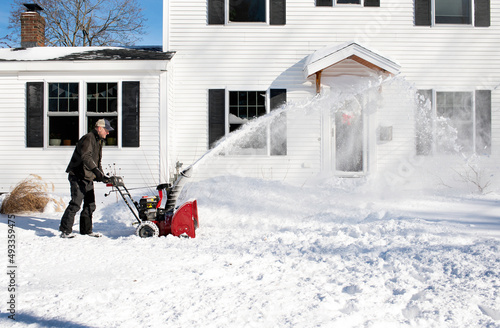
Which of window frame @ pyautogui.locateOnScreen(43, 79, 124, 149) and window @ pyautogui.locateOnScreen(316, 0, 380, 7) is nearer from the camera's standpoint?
window frame @ pyautogui.locateOnScreen(43, 79, 124, 149)

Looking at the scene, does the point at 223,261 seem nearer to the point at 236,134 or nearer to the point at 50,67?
the point at 236,134

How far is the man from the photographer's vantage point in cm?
550

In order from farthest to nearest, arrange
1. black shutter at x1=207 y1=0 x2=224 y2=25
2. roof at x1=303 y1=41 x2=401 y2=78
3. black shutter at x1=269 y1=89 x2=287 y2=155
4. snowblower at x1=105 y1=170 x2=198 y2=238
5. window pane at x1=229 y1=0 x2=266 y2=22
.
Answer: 1. window pane at x1=229 y1=0 x2=266 y2=22
2. black shutter at x1=207 y1=0 x2=224 y2=25
3. black shutter at x1=269 y1=89 x2=287 y2=155
4. roof at x1=303 y1=41 x2=401 y2=78
5. snowblower at x1=105 y1=170 x2=198 y2=238

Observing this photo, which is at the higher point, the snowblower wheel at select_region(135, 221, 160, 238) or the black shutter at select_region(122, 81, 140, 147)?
the black shutter at select_region(122, 81, 140, 147)

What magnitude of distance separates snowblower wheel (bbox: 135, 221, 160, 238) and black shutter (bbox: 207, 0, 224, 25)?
7370mm

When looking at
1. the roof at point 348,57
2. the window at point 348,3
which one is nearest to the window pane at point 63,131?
the roof at point 348,57

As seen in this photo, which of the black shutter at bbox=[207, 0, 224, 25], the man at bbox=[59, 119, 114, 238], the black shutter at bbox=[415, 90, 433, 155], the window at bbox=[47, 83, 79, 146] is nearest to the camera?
the man at bbox=[59, 119, 114, 238]

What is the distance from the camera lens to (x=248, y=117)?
10.9 meters

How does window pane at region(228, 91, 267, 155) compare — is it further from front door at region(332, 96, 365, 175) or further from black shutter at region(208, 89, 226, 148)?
front door at region(332, 96, 365, 175)

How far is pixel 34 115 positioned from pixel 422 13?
11.0 metres

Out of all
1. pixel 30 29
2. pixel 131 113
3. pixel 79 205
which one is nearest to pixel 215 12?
pixel 131 113

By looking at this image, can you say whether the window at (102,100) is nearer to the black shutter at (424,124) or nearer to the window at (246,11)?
the window at (246,11)

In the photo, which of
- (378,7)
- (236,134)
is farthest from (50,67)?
(378,7)

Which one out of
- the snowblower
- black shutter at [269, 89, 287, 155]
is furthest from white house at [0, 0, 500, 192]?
the snowblower
